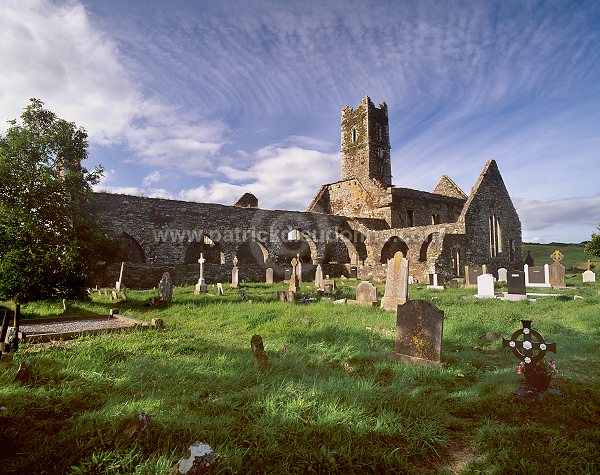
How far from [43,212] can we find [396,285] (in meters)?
10.4

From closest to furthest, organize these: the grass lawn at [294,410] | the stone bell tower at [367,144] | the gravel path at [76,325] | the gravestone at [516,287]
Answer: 1. the grass lawn at [294,410]
2. the gravel path at [76,325]
3. the gravestone at [516,287]
4. the stone bell tower at [367,144]

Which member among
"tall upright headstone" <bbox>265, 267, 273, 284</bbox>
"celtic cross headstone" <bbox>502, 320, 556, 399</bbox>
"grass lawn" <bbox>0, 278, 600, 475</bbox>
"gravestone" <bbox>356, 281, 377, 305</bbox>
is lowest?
"grass lawn" <bbox>0, 278, 600, 475</bbox>

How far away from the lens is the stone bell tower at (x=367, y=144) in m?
32.1

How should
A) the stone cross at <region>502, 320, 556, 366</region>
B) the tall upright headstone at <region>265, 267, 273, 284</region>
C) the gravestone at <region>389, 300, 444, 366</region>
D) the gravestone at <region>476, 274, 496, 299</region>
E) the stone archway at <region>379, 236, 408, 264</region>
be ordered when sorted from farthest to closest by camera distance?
the stone archway at <region>379, 236, 408, 264</region>
the tall upright headstone at <region>265, 267, 273, 284</region>
the gravestone at <region>476, 274, 496, 299</region>
the gravestone at <region>389, 300, 444, 366</region>
the stone cross at <region>502, 320, 556, 366</region>

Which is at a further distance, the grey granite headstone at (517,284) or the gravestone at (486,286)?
the gravestone at (486,286)

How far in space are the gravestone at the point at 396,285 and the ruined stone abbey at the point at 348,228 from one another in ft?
34.6

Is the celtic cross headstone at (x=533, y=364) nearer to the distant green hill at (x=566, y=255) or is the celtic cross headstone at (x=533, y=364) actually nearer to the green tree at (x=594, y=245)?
the green tree at (x=594, y=245)

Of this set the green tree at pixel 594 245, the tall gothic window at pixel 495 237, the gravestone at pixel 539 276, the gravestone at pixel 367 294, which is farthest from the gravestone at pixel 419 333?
the green tree at pixel 594 245

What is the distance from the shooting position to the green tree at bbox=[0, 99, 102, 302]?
9.27 metres

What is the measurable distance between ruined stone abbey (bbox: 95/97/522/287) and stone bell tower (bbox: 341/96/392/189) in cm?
9

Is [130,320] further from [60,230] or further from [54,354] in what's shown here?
[60,230]

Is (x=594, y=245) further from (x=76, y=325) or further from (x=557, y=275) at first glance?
(x=76, y=325)

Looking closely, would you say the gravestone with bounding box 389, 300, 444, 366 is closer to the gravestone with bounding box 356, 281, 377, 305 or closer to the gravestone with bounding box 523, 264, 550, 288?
the gravestone with bounding box 356, 281, 377, 305

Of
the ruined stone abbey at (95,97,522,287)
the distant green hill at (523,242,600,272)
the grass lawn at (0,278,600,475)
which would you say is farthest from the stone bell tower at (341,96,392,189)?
the grass lawn at (0,278,600,475)
